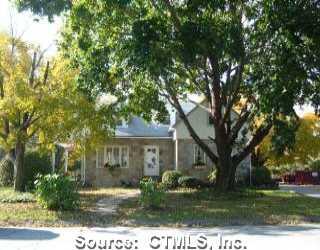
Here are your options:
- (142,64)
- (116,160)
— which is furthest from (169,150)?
(142,64)

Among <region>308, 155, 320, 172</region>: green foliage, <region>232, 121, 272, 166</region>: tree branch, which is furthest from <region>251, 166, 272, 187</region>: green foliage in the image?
<region>308, 155, 320, 172</region>: green foliage

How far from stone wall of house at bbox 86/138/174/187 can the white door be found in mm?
202

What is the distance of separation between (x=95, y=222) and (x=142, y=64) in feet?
17.9

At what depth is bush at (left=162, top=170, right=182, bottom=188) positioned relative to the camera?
35.1 m

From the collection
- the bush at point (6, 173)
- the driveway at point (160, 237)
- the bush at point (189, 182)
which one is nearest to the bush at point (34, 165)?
the bush at point (6, 173)

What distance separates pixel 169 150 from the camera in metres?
39.2

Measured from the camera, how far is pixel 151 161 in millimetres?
39062

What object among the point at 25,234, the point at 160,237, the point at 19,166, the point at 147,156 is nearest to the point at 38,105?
the point at 19,166

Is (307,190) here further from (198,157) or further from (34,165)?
(34,165)

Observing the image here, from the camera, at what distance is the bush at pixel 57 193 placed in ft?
69.6

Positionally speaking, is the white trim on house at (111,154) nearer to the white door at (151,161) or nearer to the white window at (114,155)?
the white window at (114,155)

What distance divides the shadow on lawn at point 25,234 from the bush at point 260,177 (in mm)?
22239

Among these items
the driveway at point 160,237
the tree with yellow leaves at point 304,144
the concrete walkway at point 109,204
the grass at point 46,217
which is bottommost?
the driveway at point 160,237

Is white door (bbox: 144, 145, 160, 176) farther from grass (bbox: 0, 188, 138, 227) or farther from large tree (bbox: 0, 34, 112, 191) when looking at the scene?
grass (bbox: 0, 188, 138, 227)
